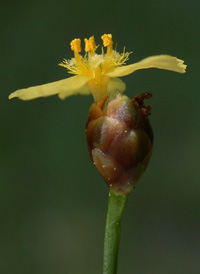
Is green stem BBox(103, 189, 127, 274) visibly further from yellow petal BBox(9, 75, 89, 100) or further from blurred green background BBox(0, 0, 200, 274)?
blurred green background BBox(0, 0, 200, 274)

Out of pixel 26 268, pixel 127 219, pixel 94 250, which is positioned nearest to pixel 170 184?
pixel 127 219

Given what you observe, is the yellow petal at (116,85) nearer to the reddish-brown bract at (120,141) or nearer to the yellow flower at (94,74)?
the yellow flower at (94,74)

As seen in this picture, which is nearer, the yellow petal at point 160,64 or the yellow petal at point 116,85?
the yellow petal at point 160,64

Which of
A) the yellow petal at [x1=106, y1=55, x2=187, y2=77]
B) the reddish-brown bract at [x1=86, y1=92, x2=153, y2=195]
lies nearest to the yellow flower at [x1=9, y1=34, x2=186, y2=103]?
the yellow petal at [x1=106, y1=55, x2=187, y2=77]

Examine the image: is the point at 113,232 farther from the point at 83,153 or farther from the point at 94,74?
the point at 83,153

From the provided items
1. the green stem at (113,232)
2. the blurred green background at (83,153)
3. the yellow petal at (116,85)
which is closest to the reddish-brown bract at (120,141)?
the green stem at (113,232)
